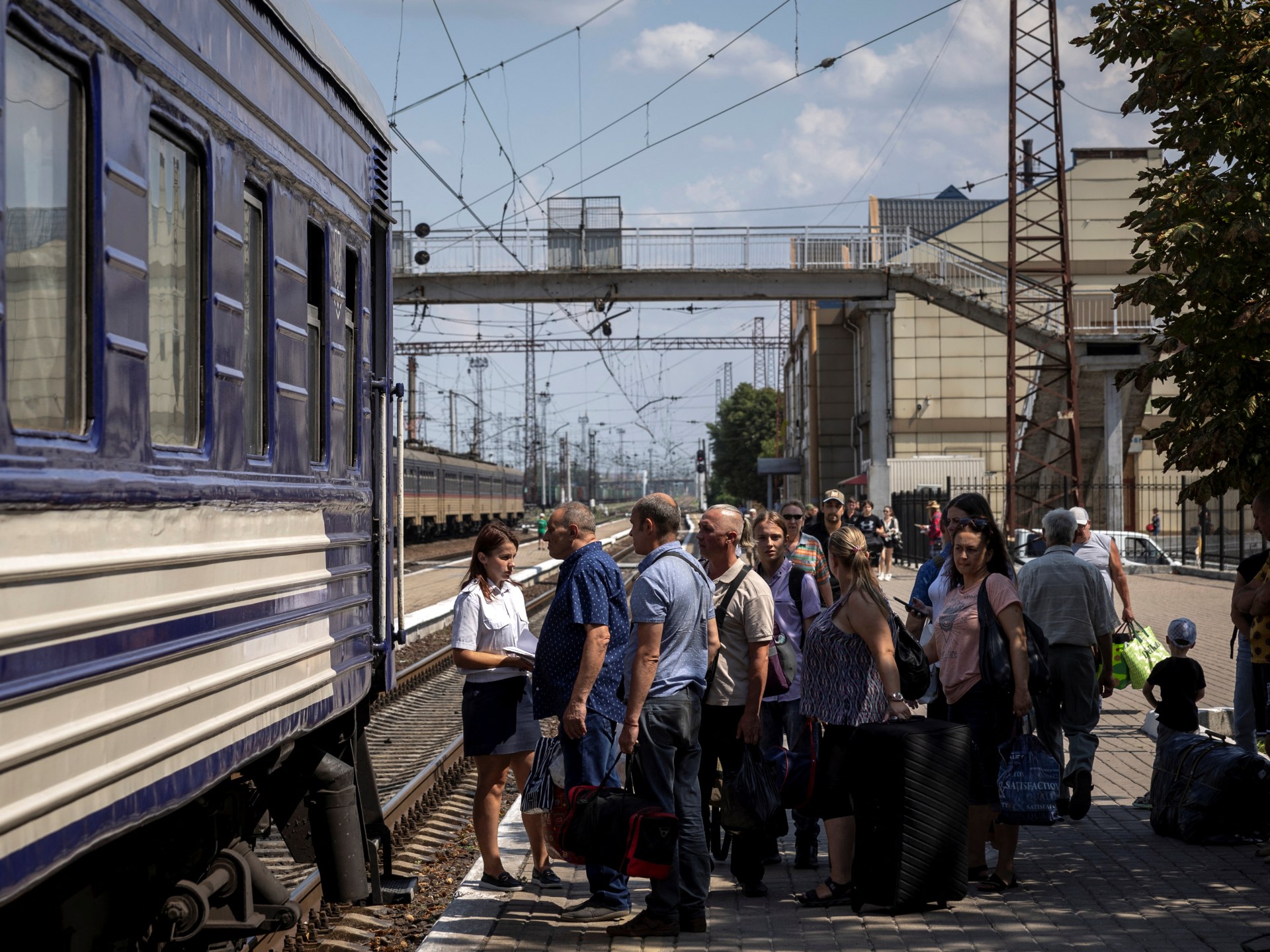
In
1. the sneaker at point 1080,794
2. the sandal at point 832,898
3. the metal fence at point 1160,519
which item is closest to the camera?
the sandal at point 832,898

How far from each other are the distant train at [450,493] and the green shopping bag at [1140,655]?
27.9m

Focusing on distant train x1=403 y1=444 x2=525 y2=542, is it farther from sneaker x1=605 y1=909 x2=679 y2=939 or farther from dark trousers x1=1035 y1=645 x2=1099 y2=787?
sneaker x1=605 y1=909 x2=679 y2=939

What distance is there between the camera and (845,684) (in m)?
6.55

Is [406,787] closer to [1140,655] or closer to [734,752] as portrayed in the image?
[734,752]

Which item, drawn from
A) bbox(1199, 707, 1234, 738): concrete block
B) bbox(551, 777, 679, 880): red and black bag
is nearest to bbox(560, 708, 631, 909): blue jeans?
bbox(551, 777, 679, 880): red and black bag

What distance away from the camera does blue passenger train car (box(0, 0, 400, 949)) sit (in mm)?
3158

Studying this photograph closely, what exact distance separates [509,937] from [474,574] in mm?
1718

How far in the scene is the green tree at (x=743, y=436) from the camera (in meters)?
93.0

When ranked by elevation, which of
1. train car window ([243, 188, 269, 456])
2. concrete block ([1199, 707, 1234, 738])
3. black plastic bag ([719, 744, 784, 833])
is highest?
train car window ([243, 188, 269, 456])

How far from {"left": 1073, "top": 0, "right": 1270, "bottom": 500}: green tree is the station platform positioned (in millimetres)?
1825

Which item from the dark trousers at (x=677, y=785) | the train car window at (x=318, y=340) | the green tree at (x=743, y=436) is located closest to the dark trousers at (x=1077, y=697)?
the dark trousers at (x=677, y=785)

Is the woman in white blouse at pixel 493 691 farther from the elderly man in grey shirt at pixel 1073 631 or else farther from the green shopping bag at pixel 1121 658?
the green shopping bag at pixel 1121 658

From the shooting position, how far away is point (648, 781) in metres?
6.05

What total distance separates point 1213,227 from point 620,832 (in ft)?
11.9
